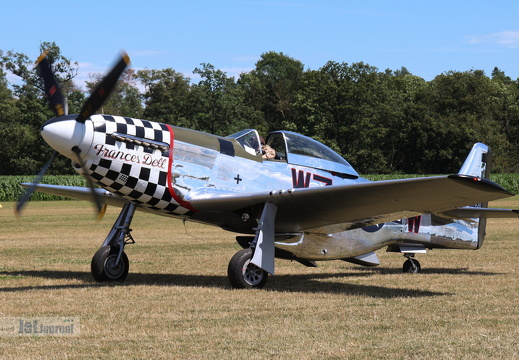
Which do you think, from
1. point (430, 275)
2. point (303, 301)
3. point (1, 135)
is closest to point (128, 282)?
point (303, 301)

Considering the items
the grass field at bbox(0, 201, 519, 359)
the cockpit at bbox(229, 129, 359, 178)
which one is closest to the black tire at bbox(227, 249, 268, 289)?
the grass field at bbox(0, 201, 519, 359)

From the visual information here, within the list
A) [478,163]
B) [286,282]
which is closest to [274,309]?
[286,282]

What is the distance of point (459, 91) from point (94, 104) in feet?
298

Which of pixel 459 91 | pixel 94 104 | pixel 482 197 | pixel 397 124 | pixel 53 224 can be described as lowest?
pixel 53 224

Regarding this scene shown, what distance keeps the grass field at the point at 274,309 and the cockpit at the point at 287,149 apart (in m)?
1.89

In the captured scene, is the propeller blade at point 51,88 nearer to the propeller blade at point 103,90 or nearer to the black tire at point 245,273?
the propeller blade at point 103,90

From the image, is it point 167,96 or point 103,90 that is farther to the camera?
point 167,96

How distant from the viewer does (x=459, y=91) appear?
94938 millimetres

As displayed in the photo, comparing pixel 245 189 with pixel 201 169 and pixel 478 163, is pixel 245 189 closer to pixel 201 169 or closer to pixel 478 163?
pixel 201 169

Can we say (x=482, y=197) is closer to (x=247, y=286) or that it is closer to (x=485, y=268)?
(x=247, y=286)

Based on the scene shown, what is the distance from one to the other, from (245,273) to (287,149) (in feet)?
6.96

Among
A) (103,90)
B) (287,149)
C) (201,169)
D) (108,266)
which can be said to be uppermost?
(103,90)

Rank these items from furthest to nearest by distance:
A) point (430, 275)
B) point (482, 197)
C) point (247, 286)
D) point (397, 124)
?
point (397, 124) < point (430, 275) < point (247, 286) < point (482, 197)

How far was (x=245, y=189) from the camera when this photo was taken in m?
10.7
